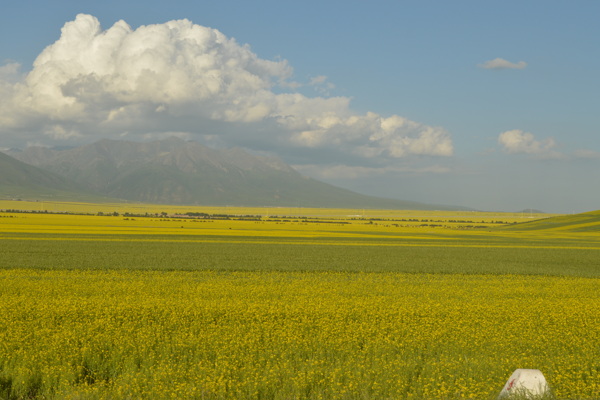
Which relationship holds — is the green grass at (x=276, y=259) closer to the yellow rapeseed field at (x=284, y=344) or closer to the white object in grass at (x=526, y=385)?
the yellow rapeseed field at (x=284, y=344)

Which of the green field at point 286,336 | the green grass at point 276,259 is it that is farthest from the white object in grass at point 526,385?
the green grass at point 276,259

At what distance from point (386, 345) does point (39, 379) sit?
308 inches

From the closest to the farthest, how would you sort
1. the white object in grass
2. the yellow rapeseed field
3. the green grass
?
1. the white object in grass
2. the yellow rapeseed field
3. the green grass

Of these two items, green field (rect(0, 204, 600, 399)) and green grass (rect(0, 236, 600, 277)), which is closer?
green field (rect(0, 204, 600, 399))

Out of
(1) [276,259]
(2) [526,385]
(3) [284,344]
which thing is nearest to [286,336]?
(3) [284,344]

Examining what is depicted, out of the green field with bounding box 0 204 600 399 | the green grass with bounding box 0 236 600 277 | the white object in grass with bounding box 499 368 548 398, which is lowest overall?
the green grass with bounding box 0 236 600 277

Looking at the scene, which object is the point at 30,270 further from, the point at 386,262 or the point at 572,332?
the point at 572,332

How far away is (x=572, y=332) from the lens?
16.2m

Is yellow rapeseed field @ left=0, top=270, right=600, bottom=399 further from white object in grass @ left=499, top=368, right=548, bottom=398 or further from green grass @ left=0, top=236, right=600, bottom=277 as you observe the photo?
green grass @ left=0, top=236, right=600, bottom=277

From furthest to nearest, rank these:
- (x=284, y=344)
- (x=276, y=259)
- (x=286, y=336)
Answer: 1. (x=276, y=259)
2. (x=286, y=336)
3. (x=284, y=344)

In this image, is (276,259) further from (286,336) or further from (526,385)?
(526,385)

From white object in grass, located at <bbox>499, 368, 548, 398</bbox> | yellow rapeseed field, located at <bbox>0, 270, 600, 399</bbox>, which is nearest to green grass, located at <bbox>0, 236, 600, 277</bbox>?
yellow rapeseed field, located at <bbox>0, 270, 600, 399</bbox>

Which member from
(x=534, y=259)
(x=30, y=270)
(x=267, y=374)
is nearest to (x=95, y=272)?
(x=30, y=270)

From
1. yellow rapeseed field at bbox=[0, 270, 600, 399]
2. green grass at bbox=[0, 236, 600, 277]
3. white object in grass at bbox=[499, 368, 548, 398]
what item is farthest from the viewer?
green grass at bbox=[0, 236, 600, 277]
